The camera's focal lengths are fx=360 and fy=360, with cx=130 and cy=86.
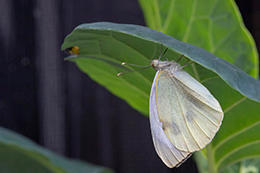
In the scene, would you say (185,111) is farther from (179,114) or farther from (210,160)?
(210,160)

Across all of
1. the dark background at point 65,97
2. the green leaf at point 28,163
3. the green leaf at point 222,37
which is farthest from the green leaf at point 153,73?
the dark background at point 65,97

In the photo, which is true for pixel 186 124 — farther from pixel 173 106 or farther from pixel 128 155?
pixel 128 155

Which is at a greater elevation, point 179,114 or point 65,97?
point 179,114

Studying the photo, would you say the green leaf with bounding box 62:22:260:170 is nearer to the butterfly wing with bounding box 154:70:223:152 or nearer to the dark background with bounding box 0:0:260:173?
the butterfly wing with bounding box 154:70:223:152

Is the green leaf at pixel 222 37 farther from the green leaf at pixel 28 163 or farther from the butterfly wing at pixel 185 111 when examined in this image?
the green leaf at pixel 28 163

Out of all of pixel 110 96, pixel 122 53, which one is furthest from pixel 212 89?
pixel 110 96

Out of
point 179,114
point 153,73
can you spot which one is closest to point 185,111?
point 179,114

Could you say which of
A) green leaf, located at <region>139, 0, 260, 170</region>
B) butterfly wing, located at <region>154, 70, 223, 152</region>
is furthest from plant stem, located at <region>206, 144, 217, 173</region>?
butterfly wing, located at <region>154, 70, 223, 152</region>
